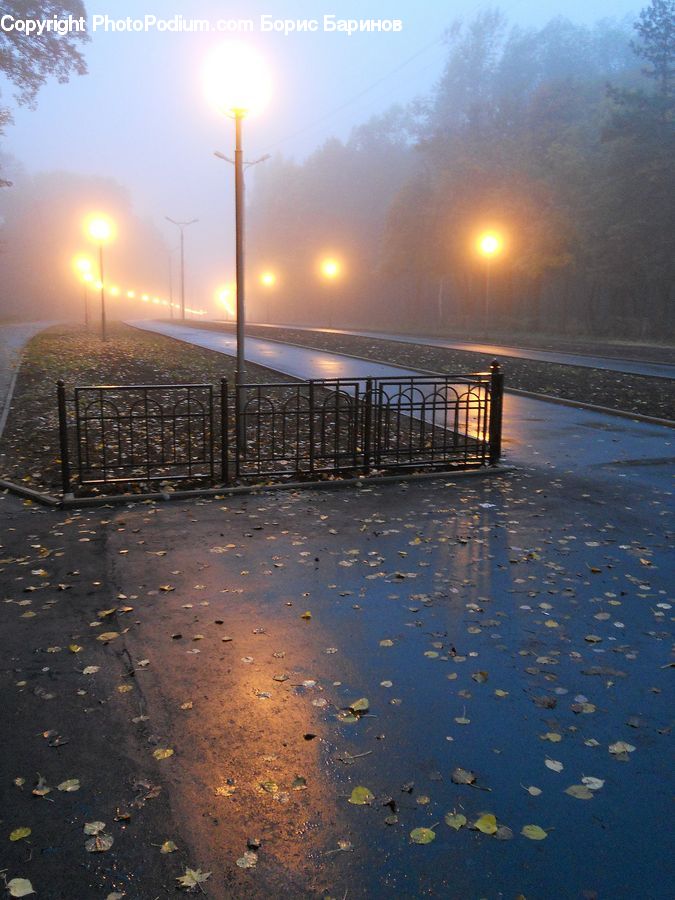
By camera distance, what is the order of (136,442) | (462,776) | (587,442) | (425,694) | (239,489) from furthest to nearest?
(136,442), (587,442), (239,489), (425,694), (462,776)

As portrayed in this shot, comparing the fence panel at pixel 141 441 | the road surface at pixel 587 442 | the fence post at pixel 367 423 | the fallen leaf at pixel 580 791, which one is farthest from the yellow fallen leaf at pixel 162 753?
the road surface at pixel 587 442

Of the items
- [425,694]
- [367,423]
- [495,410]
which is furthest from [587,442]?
[425,694]

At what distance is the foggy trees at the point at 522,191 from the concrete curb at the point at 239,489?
34.1m

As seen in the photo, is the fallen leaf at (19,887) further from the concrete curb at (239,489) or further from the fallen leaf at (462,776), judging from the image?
the concrete curb at (239,489)

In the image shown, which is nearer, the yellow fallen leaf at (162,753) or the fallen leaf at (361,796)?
the fallen leaf at (361,796)

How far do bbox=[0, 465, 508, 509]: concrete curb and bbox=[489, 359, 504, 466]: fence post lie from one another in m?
0.27

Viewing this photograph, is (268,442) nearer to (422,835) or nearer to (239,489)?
(239,489)

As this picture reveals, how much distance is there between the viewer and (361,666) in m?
4.82

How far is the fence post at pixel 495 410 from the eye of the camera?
1110 cm

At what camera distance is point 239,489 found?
31.9 feet

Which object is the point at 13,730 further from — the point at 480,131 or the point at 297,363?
the point at 480,131

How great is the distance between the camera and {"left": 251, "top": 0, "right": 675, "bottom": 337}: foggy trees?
41156 millimetres

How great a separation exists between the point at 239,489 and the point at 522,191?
42805 mm

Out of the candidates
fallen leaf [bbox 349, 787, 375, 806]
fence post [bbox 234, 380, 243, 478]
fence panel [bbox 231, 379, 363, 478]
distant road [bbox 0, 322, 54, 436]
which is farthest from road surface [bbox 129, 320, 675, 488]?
distant road [bbox 0, 322, 54, 436]
